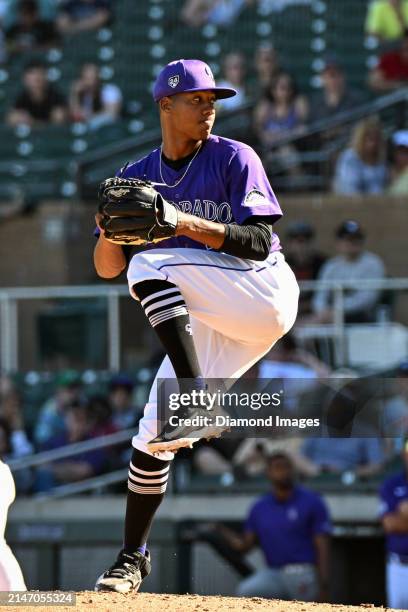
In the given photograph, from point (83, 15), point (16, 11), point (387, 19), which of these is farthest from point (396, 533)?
point (16, 11)

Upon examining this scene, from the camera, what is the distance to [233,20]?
12633 mm

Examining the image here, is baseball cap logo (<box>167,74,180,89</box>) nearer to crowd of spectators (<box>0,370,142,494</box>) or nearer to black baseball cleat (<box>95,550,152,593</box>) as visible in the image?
black baseball cleat (<box>95,550,152,593</box>)

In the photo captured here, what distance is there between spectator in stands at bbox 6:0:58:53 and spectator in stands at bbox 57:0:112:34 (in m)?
0.15

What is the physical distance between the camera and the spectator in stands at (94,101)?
11.9 metres

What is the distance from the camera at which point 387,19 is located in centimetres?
1179

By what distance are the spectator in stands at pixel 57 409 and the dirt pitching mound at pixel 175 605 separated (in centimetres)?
424

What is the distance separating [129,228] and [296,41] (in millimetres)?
8578

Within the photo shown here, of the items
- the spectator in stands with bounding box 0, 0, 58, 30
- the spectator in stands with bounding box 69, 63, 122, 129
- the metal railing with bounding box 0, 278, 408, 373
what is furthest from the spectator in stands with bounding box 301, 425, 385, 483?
the spectator in stands with bounding box 0, 0, 58, 30

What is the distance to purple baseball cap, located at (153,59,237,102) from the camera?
4461 mm

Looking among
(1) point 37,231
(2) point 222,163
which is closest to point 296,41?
(1) point 37,231

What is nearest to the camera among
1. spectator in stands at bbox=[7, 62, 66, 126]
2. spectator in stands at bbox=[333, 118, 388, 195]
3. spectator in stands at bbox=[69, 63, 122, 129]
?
spectator in stands at bbox=[333, 118, 388, 195]

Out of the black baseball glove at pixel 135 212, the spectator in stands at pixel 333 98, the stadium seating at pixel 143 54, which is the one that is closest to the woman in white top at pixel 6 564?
the black baseball glove at pixel 135 212

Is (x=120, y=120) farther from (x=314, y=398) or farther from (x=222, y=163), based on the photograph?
(x=222, y=163)

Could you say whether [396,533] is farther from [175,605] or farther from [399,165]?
[399,165]
